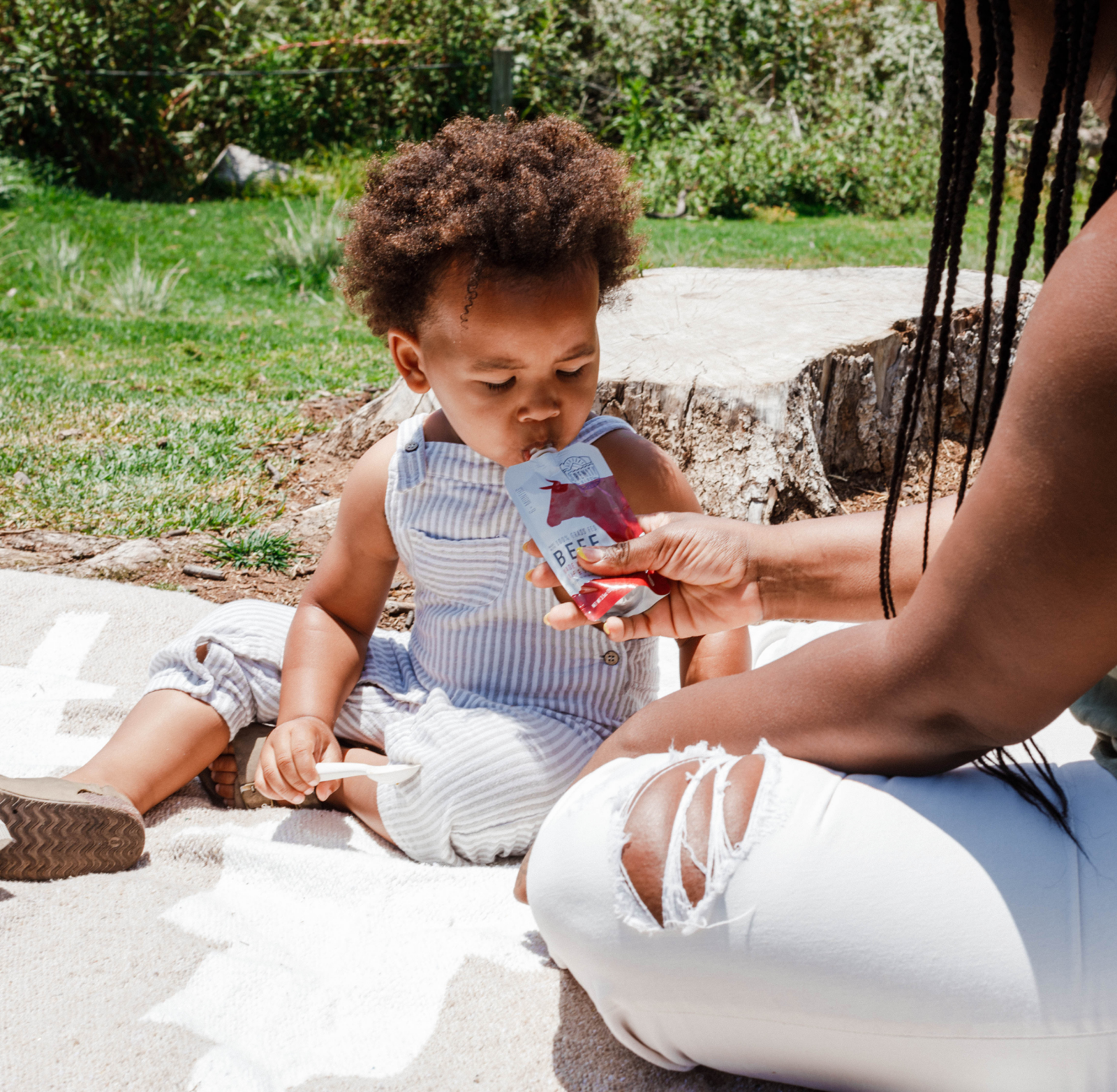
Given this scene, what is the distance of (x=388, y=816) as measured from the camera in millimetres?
1925

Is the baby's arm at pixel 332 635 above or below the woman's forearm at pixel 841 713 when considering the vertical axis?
below

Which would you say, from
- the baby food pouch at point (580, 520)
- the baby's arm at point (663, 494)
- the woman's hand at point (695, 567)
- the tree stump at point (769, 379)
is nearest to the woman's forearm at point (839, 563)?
the woman's hand at point (695, 567)

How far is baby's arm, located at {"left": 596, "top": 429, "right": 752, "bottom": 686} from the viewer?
6.86 feet

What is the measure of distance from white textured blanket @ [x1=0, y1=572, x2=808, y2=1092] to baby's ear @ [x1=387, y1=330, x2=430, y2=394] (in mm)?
870

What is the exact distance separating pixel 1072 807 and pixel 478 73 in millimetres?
12213

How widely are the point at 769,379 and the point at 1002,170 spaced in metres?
1.77

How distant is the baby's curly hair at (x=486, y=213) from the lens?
1.93 m

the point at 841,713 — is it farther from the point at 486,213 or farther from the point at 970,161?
the point at 486,213

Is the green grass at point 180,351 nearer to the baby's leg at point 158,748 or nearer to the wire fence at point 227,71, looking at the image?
the baby's leg at point 158,748

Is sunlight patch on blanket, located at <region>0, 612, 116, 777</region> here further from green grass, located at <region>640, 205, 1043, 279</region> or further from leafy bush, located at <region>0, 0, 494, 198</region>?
leafy bush, located at <region>0, 0, 494, 198</region>

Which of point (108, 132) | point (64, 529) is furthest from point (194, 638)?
point (108, 132)

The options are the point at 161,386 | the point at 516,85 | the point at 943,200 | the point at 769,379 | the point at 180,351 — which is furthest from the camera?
the point at 516,85

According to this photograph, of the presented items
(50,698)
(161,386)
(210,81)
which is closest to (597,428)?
(50,698)

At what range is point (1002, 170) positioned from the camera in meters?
1.28
